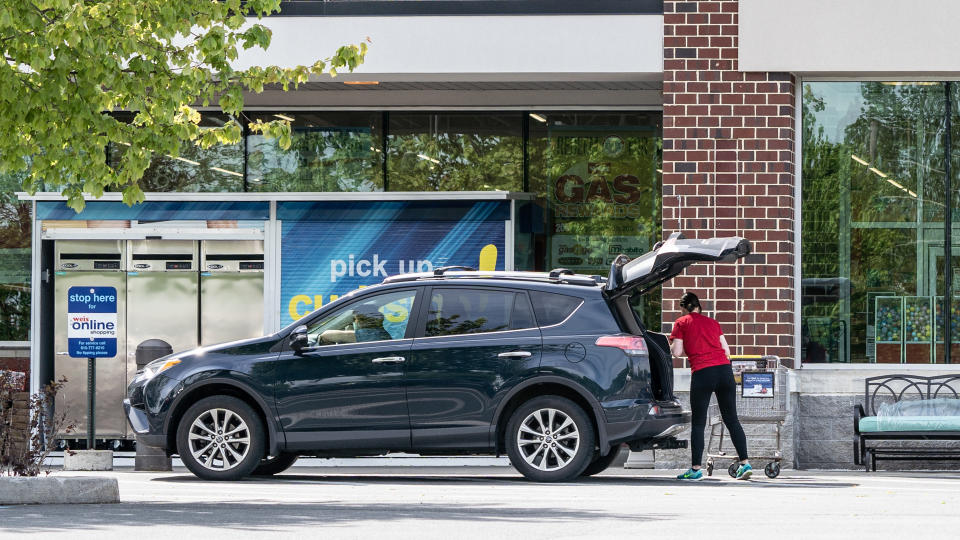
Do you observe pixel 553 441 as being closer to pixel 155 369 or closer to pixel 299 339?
pixel 299 339

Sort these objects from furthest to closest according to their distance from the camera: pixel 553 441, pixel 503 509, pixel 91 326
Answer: pixel 91 326 → pixel 553 441 → pixel 503 509

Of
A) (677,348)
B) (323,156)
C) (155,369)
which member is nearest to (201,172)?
(323,156)

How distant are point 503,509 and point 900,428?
615cm

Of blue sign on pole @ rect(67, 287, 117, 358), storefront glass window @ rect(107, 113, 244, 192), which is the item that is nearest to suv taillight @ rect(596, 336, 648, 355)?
blue sign on pole @ rect(67, 287, 117, 358)

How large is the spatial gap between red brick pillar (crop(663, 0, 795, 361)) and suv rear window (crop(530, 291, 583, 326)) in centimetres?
338

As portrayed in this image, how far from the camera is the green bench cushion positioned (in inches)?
607

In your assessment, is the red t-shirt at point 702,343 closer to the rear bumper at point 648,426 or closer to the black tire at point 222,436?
the rear bumper at point 648,426

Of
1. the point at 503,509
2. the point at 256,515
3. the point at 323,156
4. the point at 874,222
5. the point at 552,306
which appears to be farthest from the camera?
the point at 323,156

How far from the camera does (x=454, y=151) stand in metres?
19.0

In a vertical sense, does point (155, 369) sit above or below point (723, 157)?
below

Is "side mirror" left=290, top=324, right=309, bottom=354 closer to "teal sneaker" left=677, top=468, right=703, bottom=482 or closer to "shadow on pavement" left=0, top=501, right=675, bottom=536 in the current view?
"shadow on pavement" left=0, top=501, right=675, bottom=536

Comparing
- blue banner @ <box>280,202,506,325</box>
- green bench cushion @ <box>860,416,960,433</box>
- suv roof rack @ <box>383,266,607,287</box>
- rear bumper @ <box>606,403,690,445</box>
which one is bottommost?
green bench cushion @ <box>860,416,960,433</box>

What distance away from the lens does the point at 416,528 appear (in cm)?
962

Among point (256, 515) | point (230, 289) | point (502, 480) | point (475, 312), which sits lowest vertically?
point (502, 480)
